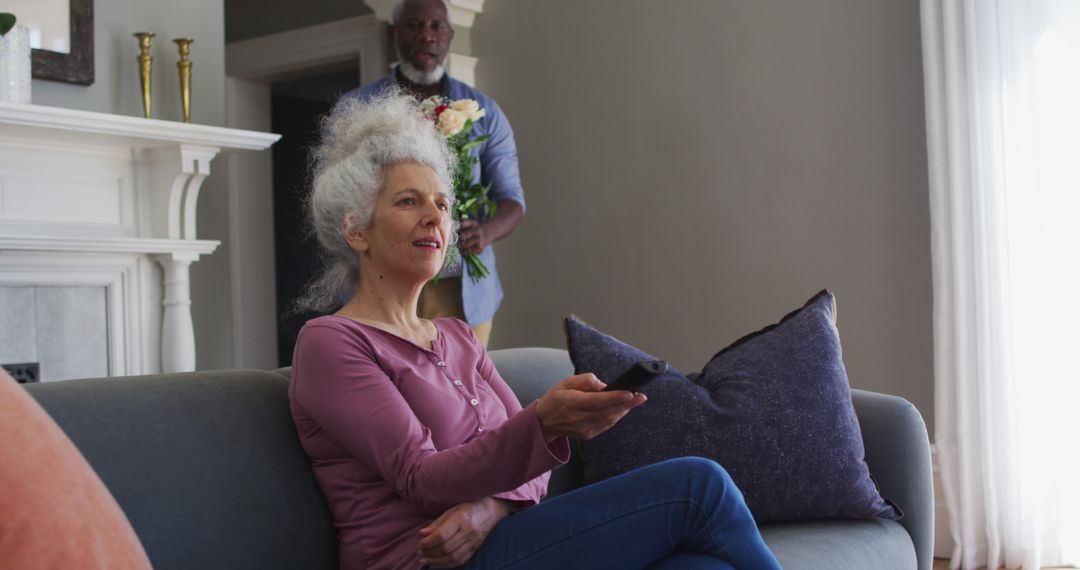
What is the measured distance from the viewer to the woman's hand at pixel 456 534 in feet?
4.96

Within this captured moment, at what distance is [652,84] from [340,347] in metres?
2.87

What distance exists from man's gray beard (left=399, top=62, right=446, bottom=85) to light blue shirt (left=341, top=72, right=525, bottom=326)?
1.5 inches

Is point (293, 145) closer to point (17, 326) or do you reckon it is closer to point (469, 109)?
point (17, 326)

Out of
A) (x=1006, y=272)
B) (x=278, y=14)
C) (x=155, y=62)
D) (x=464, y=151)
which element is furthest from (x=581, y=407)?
(x=278, y=14)

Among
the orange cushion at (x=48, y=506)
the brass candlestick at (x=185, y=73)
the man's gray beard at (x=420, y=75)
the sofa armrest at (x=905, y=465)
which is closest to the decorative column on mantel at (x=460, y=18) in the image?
the brass candlestick at (x=185, y=73)

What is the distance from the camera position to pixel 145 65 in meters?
3.74

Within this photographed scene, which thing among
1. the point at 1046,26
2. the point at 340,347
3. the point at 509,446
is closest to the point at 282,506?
the point at 340,347

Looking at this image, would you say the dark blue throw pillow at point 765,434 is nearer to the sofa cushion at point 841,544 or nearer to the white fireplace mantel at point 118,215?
the sofa cushion at point 841,544

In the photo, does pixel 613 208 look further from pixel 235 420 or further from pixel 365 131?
pixel 235 420

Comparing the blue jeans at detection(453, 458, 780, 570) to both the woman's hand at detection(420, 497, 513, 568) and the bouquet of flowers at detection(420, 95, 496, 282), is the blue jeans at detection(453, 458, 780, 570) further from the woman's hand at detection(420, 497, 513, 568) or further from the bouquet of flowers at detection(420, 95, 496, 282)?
the bouquet of flowers at detection(420, 95, 496, 282)

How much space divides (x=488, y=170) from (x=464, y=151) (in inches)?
15.1

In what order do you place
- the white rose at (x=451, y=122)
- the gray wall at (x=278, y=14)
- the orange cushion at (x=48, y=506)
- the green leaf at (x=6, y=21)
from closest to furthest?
the orange cushion at (x=48, y=506) → the white rose at (x=451, y=122) → the green leaf at (x=6, y=21) → the gray wall at (x=278, y=14)

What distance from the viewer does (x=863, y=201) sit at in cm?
381

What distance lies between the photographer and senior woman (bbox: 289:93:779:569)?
1.51 m
